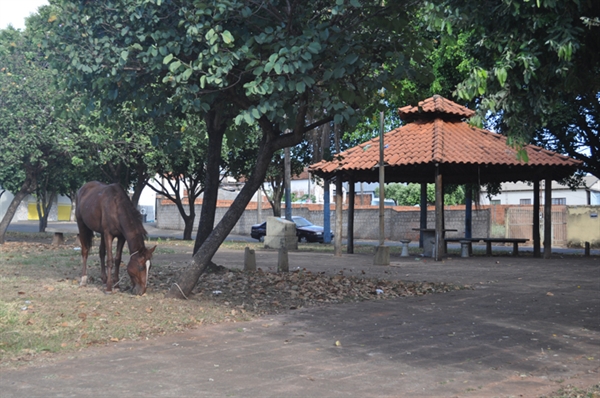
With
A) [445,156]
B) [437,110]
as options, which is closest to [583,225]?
[437,110]

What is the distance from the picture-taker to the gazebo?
71.6ft

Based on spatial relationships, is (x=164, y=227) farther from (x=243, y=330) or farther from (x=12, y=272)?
(x=243, y=330)

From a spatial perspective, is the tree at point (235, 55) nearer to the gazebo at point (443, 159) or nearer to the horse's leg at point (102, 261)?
the horse's leg at point (102, 261)

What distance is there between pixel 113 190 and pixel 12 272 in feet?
13.9

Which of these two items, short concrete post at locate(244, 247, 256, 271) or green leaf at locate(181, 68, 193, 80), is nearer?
green leaf at locate(181, 68, 193, 80)

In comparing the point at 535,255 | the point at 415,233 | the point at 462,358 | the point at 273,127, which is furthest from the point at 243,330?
the point at 415,233

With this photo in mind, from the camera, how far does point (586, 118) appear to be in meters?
25.8

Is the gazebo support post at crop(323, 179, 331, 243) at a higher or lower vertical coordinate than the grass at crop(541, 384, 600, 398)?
higher

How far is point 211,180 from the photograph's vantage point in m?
14.2

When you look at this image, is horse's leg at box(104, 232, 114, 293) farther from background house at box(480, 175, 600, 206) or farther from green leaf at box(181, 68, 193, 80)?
background house at box(480, 175, 600, 206)

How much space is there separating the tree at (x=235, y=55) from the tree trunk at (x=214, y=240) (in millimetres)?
17

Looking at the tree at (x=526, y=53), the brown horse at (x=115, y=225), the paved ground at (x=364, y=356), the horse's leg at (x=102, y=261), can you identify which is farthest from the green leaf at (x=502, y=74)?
the horse's leg at (x=102, y=261)

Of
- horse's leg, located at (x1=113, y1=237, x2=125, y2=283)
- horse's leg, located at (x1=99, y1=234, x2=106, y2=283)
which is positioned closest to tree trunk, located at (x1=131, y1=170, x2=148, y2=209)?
horse's leg, located at (x1=99, y1=234, x2=106, y2=283)

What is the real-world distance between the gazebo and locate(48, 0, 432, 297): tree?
9187mm
